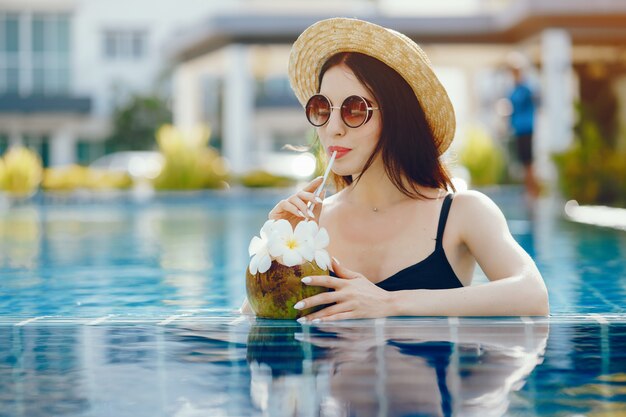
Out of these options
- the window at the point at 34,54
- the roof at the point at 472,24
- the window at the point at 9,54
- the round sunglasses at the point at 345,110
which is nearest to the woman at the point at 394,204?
the round sunglasses at the point at 345,110

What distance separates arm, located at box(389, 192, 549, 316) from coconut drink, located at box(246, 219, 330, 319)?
275 millimetres

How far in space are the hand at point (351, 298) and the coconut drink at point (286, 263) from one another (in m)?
0.05

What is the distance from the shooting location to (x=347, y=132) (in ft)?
12.2

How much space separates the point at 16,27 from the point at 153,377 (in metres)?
43.9

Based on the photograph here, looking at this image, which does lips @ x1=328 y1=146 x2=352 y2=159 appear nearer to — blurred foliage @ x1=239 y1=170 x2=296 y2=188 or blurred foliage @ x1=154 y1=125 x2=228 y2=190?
blurred foliage @ x1=239 y1=170 x2=296 y2=188

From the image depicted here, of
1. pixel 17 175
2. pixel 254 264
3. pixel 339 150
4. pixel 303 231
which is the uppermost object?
pixel 17 175

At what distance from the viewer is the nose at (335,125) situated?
3674mm

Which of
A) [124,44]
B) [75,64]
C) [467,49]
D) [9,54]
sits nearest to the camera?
[467,49]

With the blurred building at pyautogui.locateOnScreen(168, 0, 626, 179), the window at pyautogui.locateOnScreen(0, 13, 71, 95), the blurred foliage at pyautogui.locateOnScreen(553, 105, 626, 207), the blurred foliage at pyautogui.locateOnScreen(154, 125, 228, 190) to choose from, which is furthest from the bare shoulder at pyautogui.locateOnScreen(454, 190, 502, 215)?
the window at pyautogui.locateOnScreen(0, 13, 71, 95)

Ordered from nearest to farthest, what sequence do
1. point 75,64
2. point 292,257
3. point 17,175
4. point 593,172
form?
1. point 292,257
2. point 593,172
3. point 17,175
4. point 75,64

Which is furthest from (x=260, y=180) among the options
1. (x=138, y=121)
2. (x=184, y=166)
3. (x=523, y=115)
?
(x=138, y=121)

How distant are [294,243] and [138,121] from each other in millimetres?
41143

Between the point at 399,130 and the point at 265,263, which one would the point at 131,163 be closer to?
Answer: the point at 399,130

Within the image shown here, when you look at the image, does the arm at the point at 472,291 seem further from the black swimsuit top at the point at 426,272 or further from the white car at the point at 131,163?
the white car at the point at 131,163
